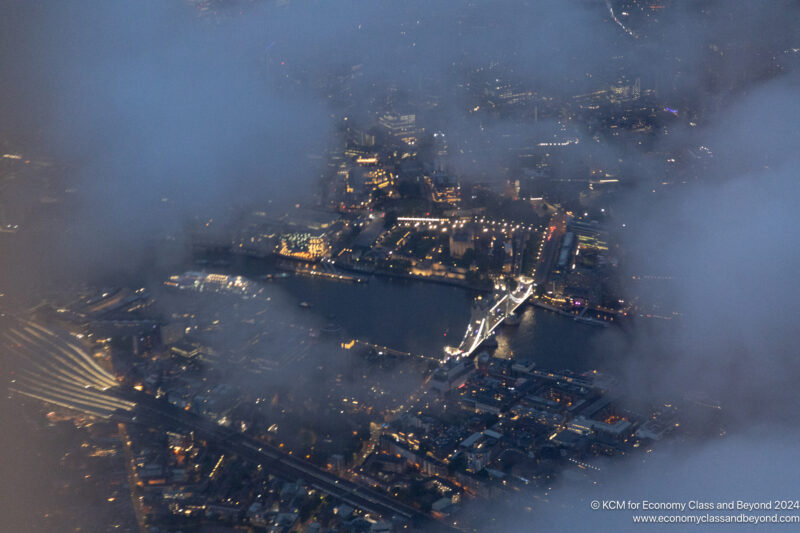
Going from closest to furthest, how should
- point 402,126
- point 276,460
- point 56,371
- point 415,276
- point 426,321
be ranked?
point 276,460 < point 56,371 < point 426,321 < point 415,276 < point 402,126

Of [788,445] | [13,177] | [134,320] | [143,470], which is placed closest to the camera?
[788,445]

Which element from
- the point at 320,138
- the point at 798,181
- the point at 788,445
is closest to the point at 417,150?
the point at 320,138

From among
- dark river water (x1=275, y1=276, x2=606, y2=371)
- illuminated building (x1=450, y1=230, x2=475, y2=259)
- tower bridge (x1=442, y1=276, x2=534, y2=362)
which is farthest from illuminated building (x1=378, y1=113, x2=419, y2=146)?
tower bridge (x1=442, y1=276, x2=534, y2=362)

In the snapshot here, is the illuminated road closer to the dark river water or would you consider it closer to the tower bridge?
the dark river water

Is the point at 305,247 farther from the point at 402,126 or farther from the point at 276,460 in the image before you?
the point at 276,460

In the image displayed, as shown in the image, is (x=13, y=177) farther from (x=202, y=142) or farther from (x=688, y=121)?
(x=688, y=121)

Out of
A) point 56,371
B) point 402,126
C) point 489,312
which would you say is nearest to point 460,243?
point 489,312

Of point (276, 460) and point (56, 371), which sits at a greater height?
point (56, 371)

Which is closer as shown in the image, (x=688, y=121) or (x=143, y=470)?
(x=143, y=470)
